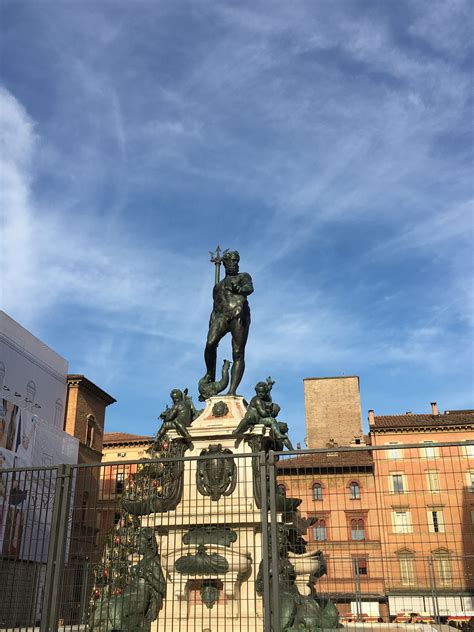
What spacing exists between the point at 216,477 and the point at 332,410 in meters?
43.8

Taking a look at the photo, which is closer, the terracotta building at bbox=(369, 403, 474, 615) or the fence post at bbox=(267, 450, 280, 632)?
the fence post at bbox=(267, 450, 280, 632)

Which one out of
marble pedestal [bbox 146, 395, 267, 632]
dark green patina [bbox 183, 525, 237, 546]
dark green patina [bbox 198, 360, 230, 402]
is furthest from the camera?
dark green patina [bbox 198, 360, 230, 402]

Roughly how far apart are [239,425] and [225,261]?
138 inches

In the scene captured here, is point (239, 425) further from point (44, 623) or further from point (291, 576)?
point (44, 623)

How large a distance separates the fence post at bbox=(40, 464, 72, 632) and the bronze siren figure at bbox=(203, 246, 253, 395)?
518cm

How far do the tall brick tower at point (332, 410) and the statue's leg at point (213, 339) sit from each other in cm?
4070

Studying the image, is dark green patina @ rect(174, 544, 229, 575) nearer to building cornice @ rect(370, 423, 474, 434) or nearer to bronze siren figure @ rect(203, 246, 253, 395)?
bronze siren figure @ rect(203, 246, 253, 395)

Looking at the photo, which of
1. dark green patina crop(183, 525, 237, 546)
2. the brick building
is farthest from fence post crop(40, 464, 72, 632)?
the brick building

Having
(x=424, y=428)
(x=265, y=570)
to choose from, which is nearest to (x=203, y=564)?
(x=265, y=570)

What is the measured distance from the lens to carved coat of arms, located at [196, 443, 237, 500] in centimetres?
1009

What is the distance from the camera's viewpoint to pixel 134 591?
8977 millimetres

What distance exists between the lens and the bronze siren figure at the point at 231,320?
12.1m

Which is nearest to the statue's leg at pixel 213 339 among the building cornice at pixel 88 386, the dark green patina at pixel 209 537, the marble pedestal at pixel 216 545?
the marble pedestal at pixel 216 545

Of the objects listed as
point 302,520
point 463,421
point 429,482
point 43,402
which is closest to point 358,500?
point 429,482
